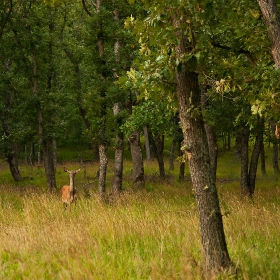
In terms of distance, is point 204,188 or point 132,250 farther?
point 132,250

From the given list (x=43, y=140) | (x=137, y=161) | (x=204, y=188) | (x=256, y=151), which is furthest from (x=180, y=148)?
(x=43, y=140)

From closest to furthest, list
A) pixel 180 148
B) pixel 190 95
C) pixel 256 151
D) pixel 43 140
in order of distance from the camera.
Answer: pixel 180 148
pixel 190 95
pixel 256 151
pixel 43 140

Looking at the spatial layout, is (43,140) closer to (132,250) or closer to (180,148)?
(132,250)

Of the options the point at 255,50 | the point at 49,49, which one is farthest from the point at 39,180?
the point at 255,50

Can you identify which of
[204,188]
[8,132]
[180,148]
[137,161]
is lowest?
[137,161]

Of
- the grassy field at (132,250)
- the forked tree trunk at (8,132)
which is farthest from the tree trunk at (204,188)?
the forked tree trunk at (8,132)

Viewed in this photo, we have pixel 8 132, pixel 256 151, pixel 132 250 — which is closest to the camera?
pixel 132 250

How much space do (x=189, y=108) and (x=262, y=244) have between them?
318 centimetres

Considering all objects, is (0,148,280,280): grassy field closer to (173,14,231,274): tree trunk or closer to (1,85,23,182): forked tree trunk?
(173,14,231,274): tree trunk

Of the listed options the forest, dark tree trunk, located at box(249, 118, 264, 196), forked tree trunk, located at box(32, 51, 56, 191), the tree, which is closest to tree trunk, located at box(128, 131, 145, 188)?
forked tree trunk, located at box(32, 51, 56, 191)

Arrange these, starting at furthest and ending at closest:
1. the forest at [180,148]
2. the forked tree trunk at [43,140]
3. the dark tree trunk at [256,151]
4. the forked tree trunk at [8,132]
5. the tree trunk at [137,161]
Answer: the forked tree trunk at [8,132]
the forked tree trunk at [43,140]
the tree trunk at [137,161]
the dark tree trunk at [256,151]
the forest at [180,148]

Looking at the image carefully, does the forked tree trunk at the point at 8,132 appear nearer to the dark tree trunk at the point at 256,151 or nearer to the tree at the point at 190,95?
the dark tree trunk at the point at 256,151

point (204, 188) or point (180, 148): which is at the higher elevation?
point (180, 148)

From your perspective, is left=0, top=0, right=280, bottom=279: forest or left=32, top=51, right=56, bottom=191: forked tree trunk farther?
left=32, top=51, right=56, bottom=191: forked tree trunk
